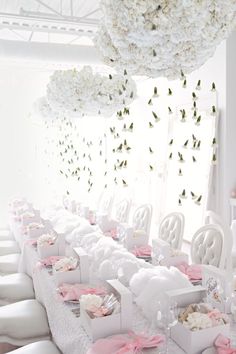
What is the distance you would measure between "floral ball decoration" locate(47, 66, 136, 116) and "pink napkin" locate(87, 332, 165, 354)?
2242mm

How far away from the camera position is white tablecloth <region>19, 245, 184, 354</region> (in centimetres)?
191

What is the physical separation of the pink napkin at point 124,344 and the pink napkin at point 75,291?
0.45m

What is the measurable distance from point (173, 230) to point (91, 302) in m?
2.05

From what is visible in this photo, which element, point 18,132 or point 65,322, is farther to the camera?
point 18,132

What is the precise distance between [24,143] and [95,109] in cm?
511

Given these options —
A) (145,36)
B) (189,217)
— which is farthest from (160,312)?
(189,217)

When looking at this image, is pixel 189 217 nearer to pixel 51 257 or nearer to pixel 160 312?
pixel 51 257

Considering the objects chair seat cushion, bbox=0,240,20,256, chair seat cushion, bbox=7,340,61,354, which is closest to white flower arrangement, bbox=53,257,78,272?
chair seat cushion, bbox=7,340,61,354

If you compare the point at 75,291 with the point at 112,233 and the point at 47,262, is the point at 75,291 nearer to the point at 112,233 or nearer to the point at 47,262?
the point at 47,262

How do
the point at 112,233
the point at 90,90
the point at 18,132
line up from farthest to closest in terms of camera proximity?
the point at 18,132 < the point at 112,233 < the point at 90,90

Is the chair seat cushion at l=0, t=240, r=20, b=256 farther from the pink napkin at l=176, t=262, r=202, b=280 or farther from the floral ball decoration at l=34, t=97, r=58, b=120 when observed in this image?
the pink napkin at l=176, t=262, r=202, b=280

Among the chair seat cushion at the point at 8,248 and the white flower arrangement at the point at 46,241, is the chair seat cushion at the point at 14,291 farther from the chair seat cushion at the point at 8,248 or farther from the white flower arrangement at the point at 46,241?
the chair seat cushion at the point at 8,248

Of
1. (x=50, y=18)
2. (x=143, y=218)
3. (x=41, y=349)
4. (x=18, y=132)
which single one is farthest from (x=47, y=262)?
(x=18, y=132)

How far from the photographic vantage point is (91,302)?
1980 millimetres
